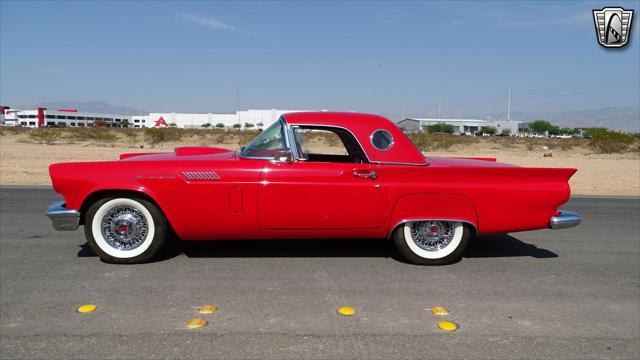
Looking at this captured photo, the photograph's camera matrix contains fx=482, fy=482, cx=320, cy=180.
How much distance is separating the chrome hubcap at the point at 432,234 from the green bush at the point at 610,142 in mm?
33939

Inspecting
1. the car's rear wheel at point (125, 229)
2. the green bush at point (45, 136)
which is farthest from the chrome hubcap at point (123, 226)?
the green bush at point (45, 136)

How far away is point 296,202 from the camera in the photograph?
4426mm

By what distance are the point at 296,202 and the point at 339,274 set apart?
0.77 metres

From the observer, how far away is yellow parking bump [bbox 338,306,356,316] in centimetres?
350

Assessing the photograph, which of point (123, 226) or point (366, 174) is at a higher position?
point (366, 174)

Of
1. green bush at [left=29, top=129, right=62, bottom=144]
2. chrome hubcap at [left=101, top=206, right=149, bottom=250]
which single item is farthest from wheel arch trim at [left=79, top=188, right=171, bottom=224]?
green bush at [left=29, top=129, right=62, bottom=144]

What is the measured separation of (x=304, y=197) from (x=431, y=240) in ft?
4.41

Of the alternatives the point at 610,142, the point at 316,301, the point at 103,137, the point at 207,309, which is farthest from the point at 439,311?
the point at 103,137

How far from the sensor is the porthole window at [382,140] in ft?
15.4

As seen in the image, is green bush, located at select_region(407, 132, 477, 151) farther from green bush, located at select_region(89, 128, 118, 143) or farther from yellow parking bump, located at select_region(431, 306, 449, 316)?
yellow parking bump, located at select_region(431, 306, 449, 316)

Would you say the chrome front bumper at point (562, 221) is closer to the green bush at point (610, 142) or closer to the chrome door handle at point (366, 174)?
the chrome door handle at point (366, 174)

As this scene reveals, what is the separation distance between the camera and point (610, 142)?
3331 cm

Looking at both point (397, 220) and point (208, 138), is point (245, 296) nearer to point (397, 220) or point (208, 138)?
point (397, 220)

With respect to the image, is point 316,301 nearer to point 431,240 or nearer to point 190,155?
point 431,240
